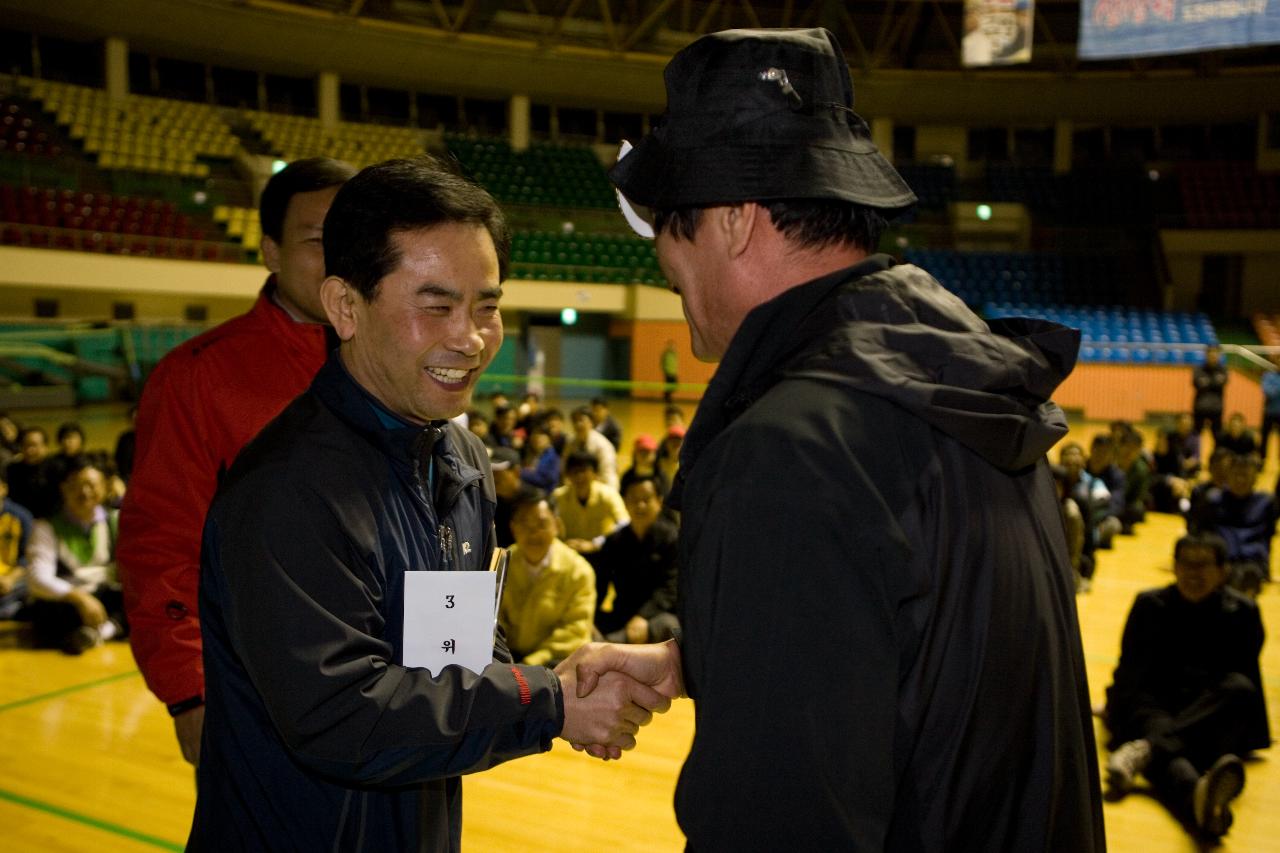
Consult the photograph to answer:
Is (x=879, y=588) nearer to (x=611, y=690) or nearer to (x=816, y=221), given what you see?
(x=816, y=221)

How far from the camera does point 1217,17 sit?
24.4ft

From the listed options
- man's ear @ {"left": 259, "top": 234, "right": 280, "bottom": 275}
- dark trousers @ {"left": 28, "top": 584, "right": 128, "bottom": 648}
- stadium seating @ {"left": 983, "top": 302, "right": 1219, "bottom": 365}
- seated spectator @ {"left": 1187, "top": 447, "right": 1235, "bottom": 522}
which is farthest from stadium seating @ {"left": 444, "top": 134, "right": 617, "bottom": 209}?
man's ear @ {"left": 259, "top": 234, "right": 280, "bottom": 275}

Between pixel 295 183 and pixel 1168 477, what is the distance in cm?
1055

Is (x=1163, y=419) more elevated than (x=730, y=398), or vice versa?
(x=730, y=398)

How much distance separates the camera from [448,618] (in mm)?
1429

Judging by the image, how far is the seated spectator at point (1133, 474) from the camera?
9406 mm

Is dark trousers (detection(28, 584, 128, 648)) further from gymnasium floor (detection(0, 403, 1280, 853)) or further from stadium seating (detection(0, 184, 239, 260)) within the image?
stadium seating (detection(0, 184, 239, 260))

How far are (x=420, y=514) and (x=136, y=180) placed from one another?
18.8 metres

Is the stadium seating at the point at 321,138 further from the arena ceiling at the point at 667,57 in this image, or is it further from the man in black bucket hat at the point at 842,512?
the man in black bucket hat at the point at 842,512

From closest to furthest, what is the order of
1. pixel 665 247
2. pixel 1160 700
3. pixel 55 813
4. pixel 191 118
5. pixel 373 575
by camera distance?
pixel 665 247 < pixel 373 575 < pixel 55 813 < pixel 1160 700 < pixel 191 118

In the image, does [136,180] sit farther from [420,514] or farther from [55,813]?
[420,514]

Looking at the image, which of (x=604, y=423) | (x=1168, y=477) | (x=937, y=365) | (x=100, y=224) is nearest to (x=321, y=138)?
(x=100, y=224)

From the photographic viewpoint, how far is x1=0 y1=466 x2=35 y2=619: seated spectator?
232 inches

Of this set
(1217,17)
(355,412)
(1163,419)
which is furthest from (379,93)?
(355,412)
